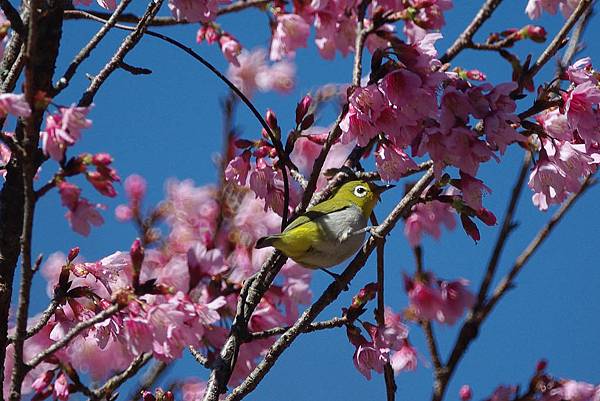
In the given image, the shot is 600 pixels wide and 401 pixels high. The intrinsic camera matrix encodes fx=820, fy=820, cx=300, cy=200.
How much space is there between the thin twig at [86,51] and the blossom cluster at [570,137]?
1268 mm

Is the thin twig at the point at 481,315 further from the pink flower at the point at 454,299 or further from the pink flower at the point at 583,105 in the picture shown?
the pink flower at the point at 454,299

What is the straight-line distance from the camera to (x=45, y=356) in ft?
5.74

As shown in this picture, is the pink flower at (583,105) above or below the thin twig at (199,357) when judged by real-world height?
above

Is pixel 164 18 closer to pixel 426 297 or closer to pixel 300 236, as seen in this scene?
pixel 300 236

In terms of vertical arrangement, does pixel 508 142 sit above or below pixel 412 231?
below

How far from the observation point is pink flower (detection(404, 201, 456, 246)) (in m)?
3.34

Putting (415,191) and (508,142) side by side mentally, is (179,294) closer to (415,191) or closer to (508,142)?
(415,191)

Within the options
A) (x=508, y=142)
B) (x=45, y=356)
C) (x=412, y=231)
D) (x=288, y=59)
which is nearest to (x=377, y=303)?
(x=508, y=142)

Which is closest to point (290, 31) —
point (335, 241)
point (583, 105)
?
point (335, 241)

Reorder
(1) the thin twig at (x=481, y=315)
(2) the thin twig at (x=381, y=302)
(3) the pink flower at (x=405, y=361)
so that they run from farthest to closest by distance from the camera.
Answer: (3) the pink flower at (x=405, y=361) < (2) the thin twig at (x=381, y=302) < (1) the thin twig at (x=481, y=315)

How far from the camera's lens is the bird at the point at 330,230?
2.73 meters

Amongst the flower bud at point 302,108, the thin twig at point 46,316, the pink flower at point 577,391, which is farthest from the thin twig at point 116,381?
the pink flower at point 577,391

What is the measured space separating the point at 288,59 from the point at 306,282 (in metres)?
2.07

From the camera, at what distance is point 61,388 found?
226cm
